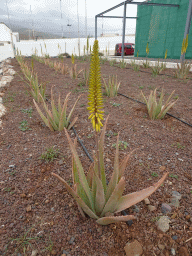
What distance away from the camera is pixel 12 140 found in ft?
6.21

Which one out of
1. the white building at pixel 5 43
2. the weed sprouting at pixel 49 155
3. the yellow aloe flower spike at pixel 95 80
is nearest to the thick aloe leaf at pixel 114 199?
the yellow aloe flower spike at pixel 95 80

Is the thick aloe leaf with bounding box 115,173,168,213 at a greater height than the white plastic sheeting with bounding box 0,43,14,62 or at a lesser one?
lesser

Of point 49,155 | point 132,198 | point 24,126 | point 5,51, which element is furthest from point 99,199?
point 5,51

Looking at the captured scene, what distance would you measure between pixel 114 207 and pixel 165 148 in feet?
3.28

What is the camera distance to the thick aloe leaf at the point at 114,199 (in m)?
0.81

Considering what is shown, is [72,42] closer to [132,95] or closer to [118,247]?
[132,95]

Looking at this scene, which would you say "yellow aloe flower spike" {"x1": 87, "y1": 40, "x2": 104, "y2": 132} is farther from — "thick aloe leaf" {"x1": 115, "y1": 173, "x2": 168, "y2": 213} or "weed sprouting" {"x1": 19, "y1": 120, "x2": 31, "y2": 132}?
"weed sprouting" {"x1": 19, "y1": 120, "x2": 31, "y2": 132}

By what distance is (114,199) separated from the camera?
88 centimetres

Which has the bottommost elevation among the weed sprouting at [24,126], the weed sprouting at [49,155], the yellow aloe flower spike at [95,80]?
the weed sprouting at [49,155]

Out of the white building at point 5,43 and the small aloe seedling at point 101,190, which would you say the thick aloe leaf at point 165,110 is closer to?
the small aloe seedling at point 101,190

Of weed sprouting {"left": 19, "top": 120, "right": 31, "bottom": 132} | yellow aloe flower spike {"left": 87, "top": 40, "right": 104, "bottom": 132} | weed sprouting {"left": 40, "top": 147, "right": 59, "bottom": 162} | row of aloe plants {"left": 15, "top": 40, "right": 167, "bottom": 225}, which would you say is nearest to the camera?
yellow aloe flower spike {"left": 87, "top": 40, "right": 104, "bottom": 132}

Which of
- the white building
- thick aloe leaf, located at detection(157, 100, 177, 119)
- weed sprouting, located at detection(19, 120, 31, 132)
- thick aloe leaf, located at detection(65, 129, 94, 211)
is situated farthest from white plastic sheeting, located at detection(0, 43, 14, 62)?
thick aloe leaf, located at detection(65, 129, 94, 211)

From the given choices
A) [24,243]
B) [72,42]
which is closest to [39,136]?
[24,243]

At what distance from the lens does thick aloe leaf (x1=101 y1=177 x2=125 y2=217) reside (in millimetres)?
813
